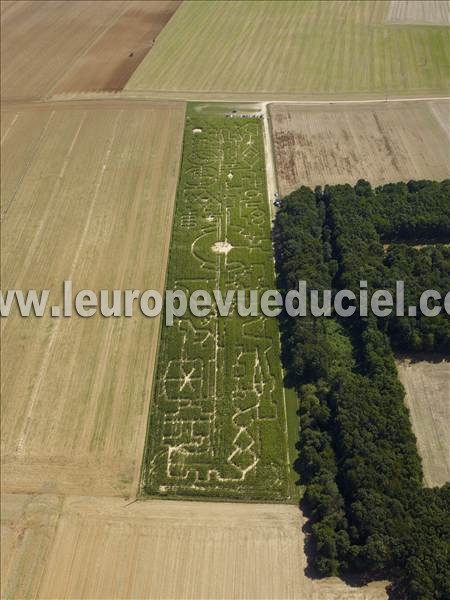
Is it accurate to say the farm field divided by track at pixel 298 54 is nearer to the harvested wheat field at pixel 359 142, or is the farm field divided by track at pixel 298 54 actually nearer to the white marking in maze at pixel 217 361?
the harvested wheat field at pixel 359 142

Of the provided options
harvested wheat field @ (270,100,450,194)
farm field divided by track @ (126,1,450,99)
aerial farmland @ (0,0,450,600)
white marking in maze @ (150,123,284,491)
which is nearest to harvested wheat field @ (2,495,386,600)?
aerial farmland @ (0,0,450,600)

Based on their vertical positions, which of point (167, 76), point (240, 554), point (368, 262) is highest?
point (167, 76)

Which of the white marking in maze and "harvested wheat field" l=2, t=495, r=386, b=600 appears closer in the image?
"harvested wheat field" l=2, t=495, r=386, b=600

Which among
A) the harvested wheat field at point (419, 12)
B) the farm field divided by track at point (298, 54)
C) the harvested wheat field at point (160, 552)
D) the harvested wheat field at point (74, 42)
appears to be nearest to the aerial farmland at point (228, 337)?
the harvested wheat field at point (160, 552)

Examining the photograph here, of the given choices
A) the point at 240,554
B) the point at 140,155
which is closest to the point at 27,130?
the point at 140,155

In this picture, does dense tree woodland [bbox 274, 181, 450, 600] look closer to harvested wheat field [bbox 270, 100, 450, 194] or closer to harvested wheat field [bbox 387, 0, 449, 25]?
harvested wheat field [bbox 270, 100, 450, 194]

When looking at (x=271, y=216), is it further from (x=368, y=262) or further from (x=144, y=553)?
(x=144, y=553)

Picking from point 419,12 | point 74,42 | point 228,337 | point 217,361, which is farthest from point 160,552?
point 419,12
